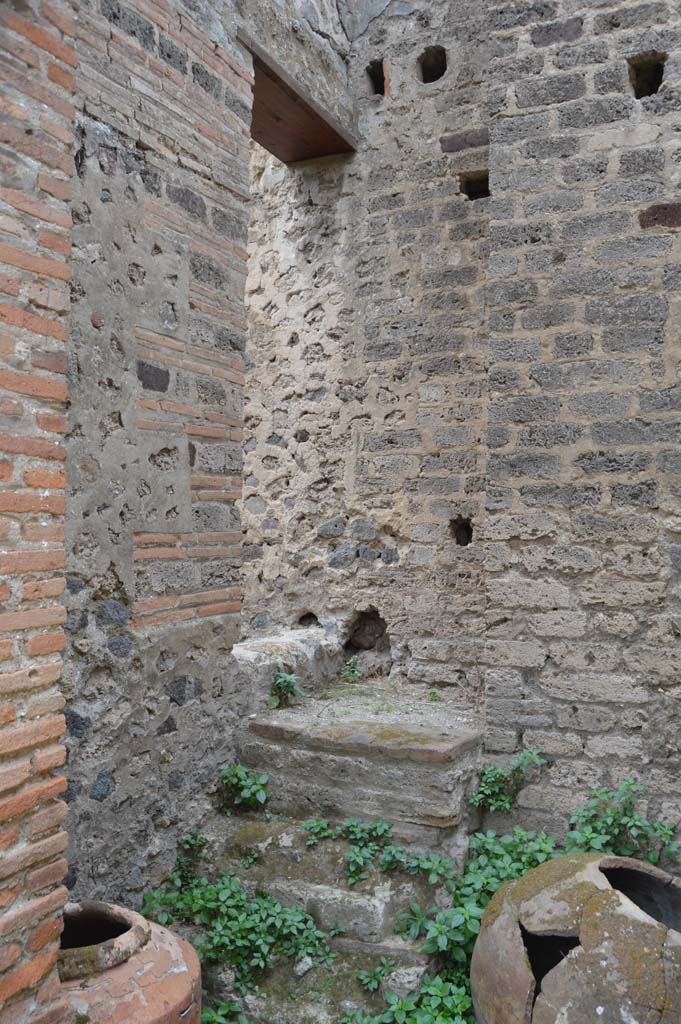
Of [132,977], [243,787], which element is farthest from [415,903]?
[132,977]

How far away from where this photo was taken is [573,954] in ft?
8.67

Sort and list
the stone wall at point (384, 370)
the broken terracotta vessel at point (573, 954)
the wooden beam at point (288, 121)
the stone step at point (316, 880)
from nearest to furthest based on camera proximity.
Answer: the broken terracotta vessel at point (573, 954)
the stone step at point (316, 880)
the wooden beam at point (288, 121)
the stone wall at point (384, 370)

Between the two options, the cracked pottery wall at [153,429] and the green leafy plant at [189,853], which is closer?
the cracked pottery wall at [153,429]

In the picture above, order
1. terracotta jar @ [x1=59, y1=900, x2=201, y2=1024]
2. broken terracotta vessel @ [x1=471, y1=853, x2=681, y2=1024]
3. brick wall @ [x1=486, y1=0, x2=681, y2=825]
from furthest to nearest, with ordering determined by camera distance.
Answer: brick wall @ [x1=486, y1=0, x2=681, y2=825]
broken terracotta vessel @ [x1=471, y1=853, x2=681, y2=1024]
terracotta jar @ [x1=59, y1=900, x2=201, y2=1024]

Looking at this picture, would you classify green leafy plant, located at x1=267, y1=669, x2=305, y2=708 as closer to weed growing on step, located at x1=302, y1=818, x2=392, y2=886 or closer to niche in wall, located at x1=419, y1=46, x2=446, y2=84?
weed growing on step, located at x1=302, y1=818, x2=392, y2=886

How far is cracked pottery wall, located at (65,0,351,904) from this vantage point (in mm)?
3146

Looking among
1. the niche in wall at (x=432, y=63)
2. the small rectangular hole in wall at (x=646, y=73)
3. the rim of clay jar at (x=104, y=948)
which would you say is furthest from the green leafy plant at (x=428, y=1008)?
the niche in wall at (x=432, y=63)

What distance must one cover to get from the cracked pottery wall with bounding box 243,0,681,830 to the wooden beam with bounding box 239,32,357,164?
0.50 m

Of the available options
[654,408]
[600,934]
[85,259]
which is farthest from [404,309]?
[600,934]

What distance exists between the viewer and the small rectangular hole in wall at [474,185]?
5.01 meters

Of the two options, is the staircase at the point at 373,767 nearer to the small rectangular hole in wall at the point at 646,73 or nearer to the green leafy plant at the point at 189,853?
the green leafy plant at the point at 189,853

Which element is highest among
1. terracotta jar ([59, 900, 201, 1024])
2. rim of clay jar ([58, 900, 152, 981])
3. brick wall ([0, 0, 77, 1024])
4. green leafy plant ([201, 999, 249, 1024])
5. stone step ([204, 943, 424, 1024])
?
brick wall ([0, 0, 77, 1024])

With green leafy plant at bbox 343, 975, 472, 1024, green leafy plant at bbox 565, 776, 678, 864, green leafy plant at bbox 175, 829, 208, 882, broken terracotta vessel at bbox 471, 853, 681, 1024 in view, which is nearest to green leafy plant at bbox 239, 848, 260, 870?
green leafy plant at bbox 175, 829, 208, 882

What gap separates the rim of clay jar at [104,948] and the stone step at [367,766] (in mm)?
1273
